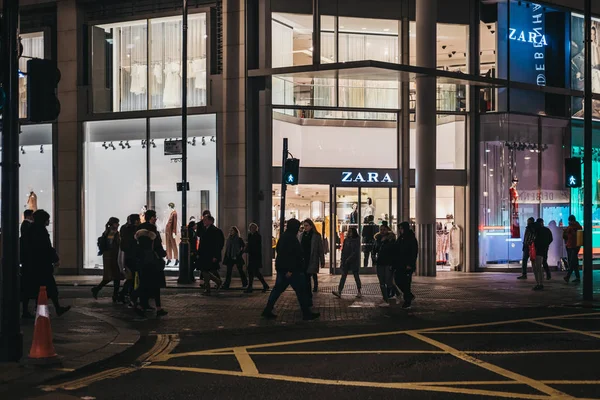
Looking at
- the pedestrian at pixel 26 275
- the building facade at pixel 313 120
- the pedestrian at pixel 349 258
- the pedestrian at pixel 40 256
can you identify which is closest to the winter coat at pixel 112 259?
the pedestrian at pixel 40 256

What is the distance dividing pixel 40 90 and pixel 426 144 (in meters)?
16.3

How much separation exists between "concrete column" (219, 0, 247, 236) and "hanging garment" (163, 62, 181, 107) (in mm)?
1827

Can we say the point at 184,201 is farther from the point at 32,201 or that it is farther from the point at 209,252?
the point at 32,201

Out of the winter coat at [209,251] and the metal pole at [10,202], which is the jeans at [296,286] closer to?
the winter coat at [209,251]

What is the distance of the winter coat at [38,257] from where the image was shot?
46.2 feet

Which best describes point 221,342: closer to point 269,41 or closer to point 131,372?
point 131,372

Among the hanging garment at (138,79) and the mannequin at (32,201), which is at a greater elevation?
the hanging garment at (138,79)

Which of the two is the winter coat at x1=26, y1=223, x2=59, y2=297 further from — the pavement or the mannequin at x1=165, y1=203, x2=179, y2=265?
the mannequin at x1=165, y1=203, x2=179, y2=265

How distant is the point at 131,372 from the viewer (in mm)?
9281

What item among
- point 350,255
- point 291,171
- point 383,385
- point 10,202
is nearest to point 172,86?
point 291,171

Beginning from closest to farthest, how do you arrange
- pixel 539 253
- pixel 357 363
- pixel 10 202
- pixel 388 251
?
pixel 10 202
pixel 357 363
pixel 388 251
pixel 539 253

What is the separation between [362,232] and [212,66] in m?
6.83

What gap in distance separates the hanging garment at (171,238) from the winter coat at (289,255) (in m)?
11.5

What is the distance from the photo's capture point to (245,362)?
9.87 meters
